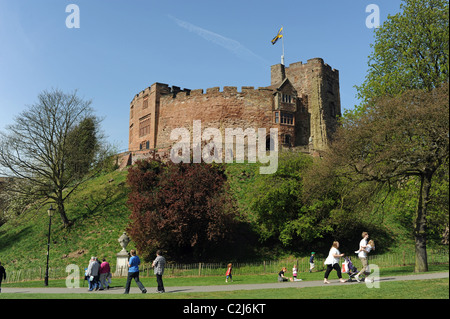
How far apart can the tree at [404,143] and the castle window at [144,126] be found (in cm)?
4447

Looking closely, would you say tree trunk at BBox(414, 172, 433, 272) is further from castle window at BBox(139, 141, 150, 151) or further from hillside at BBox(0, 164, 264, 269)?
castle window at BBox(139, 141, 150, 151)

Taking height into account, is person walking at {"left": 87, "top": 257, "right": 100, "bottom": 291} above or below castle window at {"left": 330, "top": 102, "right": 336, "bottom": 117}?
below

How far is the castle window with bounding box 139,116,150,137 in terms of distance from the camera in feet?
198

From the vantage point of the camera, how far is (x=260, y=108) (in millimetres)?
53688

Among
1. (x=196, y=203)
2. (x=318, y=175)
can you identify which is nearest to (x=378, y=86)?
(x=318, y=175)

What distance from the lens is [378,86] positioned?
79.7 feet

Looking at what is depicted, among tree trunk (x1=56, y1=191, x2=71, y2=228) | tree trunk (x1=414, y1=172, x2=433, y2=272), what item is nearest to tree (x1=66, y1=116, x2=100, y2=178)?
tree trunk (x1=56, y1=191, x2=71, y2=228)

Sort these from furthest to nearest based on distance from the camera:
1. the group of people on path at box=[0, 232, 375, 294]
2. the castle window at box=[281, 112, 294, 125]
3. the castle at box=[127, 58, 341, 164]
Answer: the castle window at box=[281, 112, 294, 125] → the castle at box=[127, 58, 341, 164] → the group of people on path at box=[0, 232, 375, 294]

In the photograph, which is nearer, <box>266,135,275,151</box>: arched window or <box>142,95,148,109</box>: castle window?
<box>266,135,275,151</box>: arched window

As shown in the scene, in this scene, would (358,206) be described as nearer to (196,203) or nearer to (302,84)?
(196,203)

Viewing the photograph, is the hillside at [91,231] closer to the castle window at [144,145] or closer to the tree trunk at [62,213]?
the tree trunk at [62,213]

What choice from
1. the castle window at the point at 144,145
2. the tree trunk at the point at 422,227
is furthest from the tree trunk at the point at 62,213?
the tree trunk at the point at 422,227

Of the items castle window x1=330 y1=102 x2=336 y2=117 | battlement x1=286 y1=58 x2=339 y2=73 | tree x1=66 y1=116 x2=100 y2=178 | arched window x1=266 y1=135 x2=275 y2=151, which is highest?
battlement x1=286 y1=58 x2=339 y2=73

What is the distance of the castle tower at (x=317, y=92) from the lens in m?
56.3
